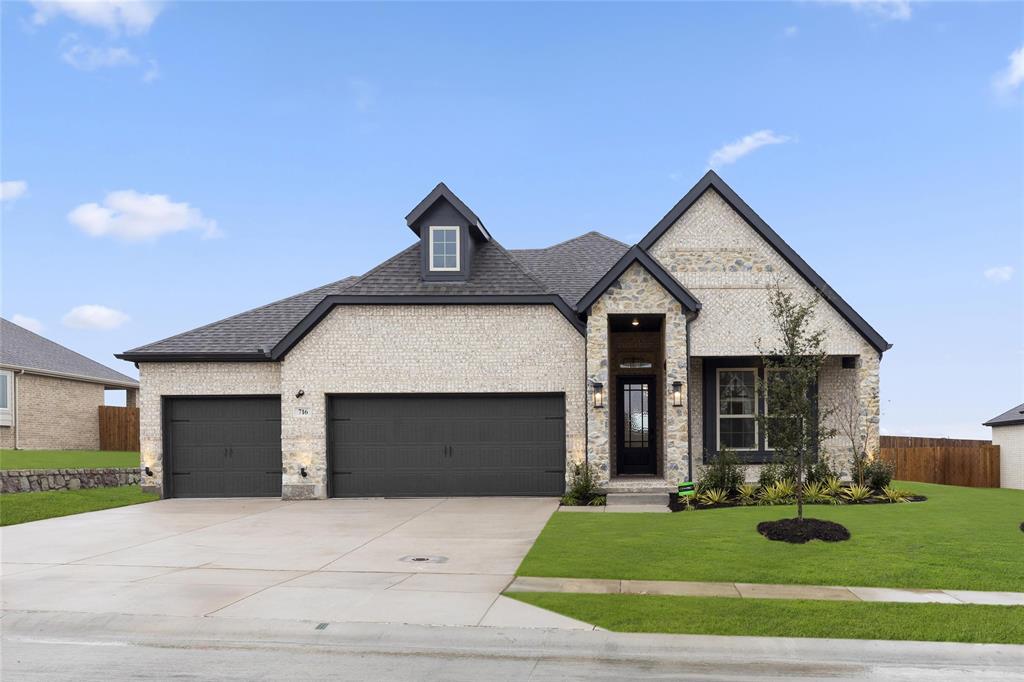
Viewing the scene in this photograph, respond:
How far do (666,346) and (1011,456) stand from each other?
1707 centimetres

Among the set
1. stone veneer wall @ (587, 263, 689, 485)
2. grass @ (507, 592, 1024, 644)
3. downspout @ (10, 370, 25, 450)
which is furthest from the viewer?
downspout @ (10, 370, 25, 450)

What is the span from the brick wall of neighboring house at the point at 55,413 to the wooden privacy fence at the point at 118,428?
40cm

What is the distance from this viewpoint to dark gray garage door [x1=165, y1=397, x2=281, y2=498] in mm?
18328

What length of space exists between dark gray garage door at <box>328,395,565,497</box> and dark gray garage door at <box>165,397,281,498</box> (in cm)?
179

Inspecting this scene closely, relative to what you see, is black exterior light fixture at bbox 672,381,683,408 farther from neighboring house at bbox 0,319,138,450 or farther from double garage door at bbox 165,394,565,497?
neighboring house at bbox 0,319,138,450

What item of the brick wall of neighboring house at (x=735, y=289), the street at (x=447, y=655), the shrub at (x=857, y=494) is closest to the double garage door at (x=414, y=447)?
the brick wall of neighboring house at (x=735, y=289)

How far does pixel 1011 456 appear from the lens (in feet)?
82.6

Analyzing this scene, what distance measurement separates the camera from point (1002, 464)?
1011 inches

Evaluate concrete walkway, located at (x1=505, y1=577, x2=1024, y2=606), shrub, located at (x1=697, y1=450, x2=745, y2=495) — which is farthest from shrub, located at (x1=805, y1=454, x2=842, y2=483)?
concrete walkway, located at (x1=505, y1=577, x2=1024, y2=606)

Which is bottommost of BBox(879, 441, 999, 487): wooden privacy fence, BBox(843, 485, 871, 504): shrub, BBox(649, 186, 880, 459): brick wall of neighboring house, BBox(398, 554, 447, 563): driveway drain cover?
BBox(879, 441, 999, 487): wooden privacy fence

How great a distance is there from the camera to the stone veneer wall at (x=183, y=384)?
59.7 feet

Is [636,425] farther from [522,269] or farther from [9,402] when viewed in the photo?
[9,402]

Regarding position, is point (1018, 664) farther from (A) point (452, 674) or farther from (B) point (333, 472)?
(B) point (333, 472)

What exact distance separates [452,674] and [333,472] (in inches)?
499
